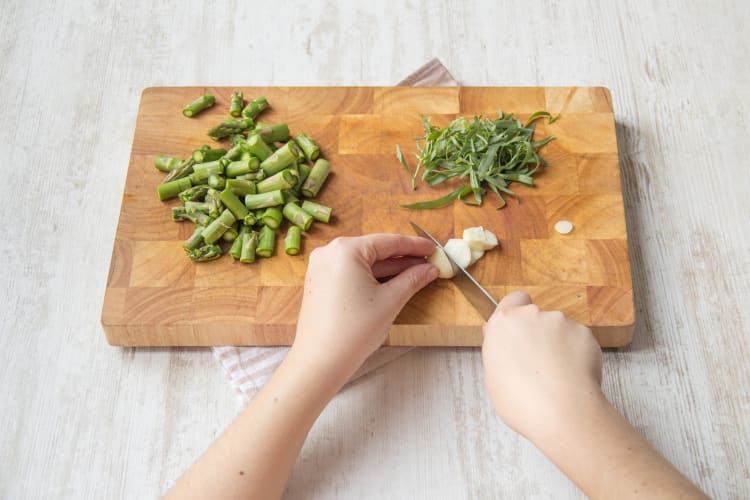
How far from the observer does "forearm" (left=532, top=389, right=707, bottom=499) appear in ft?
5.56

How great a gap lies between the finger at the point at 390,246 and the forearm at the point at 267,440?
30 centimetres

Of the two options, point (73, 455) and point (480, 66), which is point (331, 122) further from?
point (73, 455)

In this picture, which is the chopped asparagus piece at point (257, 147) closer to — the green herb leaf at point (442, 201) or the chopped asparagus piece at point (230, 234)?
the chopped asparagus piece at point (230, 234)

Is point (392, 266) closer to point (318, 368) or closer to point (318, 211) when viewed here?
point (318, 211)

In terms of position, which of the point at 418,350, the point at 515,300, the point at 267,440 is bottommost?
the point at 418,350

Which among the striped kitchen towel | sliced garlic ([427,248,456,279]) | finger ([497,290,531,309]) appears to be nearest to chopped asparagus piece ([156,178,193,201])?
the striped kitchen towel

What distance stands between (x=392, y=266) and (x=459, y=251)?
0.18 m

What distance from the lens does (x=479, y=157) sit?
237cm

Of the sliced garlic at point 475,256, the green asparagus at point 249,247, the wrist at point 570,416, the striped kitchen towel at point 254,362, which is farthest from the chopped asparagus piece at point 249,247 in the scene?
the wrist at point 570,416

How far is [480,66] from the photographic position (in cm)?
284


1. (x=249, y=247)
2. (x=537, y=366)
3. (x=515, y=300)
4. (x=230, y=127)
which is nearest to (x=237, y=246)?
(x=249, y=247)

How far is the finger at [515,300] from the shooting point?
2010 mm

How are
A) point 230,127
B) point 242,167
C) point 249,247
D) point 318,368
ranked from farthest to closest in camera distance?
1. point 230,127
2. point 242,167
3. point 249,247
4. point 318,368

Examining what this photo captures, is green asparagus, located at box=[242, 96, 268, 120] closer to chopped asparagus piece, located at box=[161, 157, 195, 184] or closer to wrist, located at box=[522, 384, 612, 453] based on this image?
chopped asparagus piece, located at box=[161, 157, 195, 184]
